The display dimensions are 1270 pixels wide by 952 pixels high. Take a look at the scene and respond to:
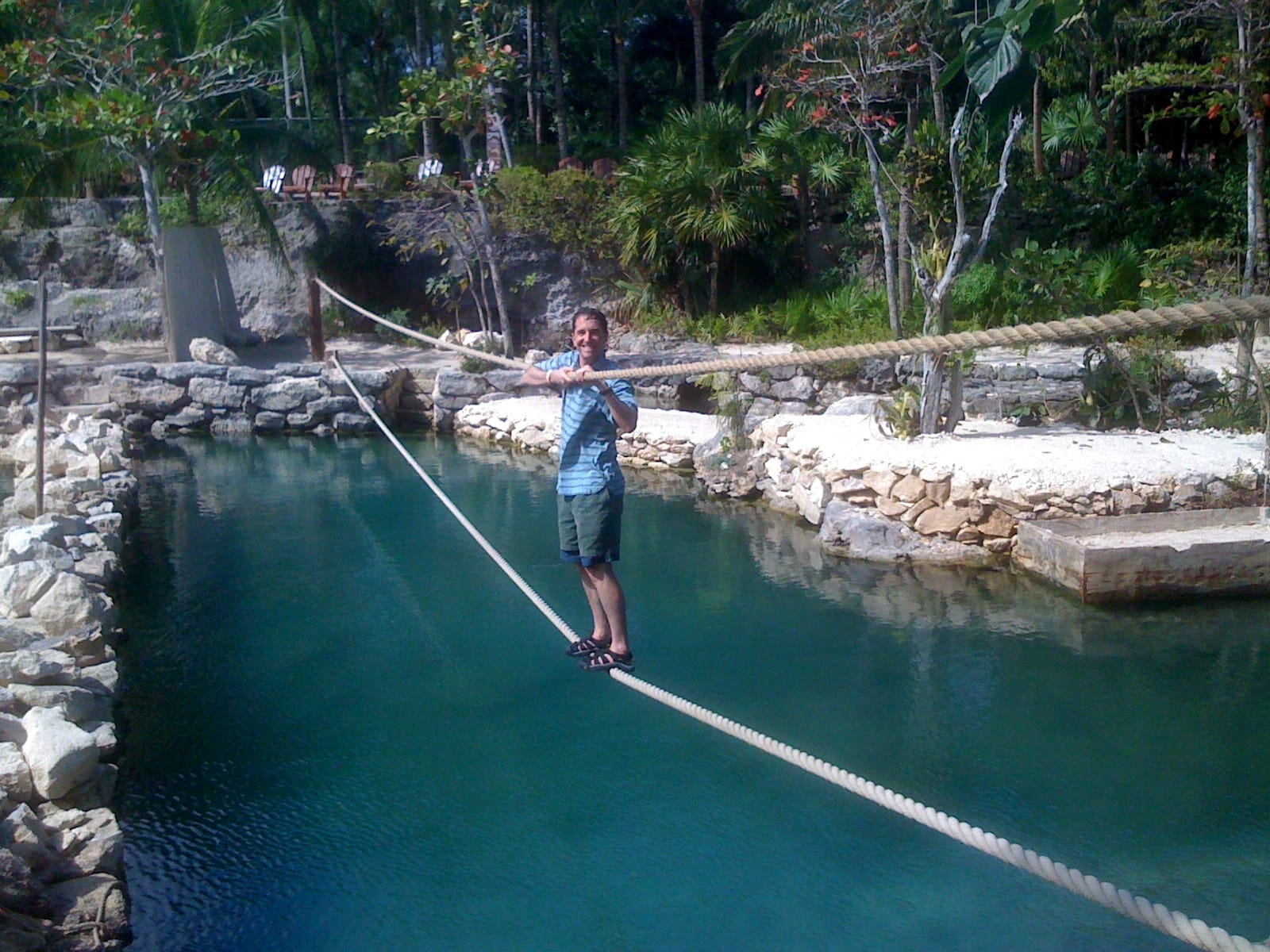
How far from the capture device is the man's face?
3.77 metres

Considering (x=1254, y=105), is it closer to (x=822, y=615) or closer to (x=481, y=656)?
(x=822, y=615)

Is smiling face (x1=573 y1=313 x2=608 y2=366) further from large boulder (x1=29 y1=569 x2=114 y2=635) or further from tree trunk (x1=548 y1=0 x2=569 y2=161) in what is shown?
tree trunk (x1=548 y1=0 x2=569 y2=161)

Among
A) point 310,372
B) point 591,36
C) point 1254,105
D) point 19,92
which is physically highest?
point 591,36

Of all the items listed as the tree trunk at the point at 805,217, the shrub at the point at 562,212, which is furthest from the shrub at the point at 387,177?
the tree trunk at the point at 805,217

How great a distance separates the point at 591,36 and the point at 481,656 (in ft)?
59.5

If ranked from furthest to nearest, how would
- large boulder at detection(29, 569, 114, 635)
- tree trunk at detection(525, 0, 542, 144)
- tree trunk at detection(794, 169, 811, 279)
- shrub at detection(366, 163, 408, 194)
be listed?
tree trunk at detection(525, 0, 542, 144), shrub at detection(366, 163, 408, 194), tree trunk at detection(794, 169, 811, 279), large boulder at detection(29, 569, 114, 635)

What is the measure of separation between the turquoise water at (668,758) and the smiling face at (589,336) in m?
1.53

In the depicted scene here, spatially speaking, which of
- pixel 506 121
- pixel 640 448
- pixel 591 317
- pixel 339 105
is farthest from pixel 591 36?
pixel 591 317

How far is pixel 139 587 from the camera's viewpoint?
638 centimetres

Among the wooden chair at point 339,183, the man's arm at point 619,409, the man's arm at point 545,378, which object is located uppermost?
the wooden chair at point 339,183

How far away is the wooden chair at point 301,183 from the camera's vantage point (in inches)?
603

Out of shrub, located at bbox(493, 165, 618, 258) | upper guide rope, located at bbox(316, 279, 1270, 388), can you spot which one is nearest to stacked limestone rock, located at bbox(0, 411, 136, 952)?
upper guide rope, located at bbox(316, 279, 1270, 388)

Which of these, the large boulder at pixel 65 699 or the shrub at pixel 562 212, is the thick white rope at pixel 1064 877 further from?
the shrub at pixel 562 212

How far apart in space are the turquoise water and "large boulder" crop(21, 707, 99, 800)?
1.22 ft
